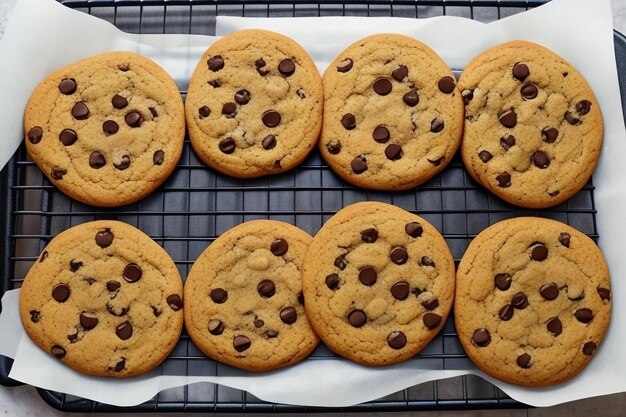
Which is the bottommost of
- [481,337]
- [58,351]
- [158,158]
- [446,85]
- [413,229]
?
[58,351]

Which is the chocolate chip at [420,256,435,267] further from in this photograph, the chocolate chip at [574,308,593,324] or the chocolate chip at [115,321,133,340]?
the chocolate chip at [115,321,133,340]

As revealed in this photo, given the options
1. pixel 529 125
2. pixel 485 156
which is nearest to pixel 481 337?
pixel 485 156

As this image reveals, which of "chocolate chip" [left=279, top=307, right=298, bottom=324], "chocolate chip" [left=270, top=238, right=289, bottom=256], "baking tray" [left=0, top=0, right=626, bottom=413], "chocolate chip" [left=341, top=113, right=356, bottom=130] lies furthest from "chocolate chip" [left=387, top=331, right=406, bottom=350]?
"chocolate chip" [left=341, top=113, right=356, bottom=130]

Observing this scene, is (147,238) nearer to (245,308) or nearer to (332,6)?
(245,308)

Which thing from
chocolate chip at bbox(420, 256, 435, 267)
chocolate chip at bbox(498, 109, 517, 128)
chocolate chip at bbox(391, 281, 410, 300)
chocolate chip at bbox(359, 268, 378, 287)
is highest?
chocolate chip at bbox(498, 109, 517, 128)

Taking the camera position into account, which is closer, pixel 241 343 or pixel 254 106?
pixel 241 343

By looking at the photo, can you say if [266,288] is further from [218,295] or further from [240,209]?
[240,209]

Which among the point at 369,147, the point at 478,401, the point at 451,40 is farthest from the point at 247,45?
the point at 478,401
